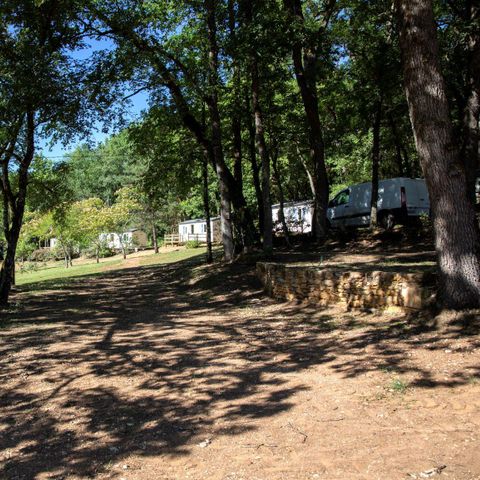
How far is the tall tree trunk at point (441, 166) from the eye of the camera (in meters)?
5.88

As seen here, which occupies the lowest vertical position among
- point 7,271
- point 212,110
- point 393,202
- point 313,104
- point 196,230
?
point 7,271

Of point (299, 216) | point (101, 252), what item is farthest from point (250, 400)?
point (101, 252)

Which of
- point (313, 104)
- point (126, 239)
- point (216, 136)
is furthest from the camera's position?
point (126, 239)

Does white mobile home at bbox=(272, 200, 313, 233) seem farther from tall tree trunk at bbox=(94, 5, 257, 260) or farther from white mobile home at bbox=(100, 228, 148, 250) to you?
white mobile home at bbox=(100, 228, 148, 250)

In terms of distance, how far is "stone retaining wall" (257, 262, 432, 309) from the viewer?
687 cm

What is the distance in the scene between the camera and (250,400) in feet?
15.4

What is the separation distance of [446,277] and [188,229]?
4602cm

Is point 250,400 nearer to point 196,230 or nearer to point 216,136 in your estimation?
point 216,136

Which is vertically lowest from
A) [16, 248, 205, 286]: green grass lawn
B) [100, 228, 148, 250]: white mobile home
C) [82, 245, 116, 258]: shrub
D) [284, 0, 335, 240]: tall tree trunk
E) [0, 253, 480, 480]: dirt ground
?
[0, 253, 480, 480]: dirt ground

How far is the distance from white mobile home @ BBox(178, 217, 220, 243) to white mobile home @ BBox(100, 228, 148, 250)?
15.5 ft

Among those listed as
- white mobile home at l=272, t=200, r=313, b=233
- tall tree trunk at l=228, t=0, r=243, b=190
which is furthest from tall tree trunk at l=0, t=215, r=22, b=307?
white mobile home at l=272, t=200, r=313, b=233

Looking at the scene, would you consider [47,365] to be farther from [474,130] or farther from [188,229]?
[188,229]

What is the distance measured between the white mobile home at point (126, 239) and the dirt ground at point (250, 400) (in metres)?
38.1

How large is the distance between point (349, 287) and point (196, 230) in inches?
1643
